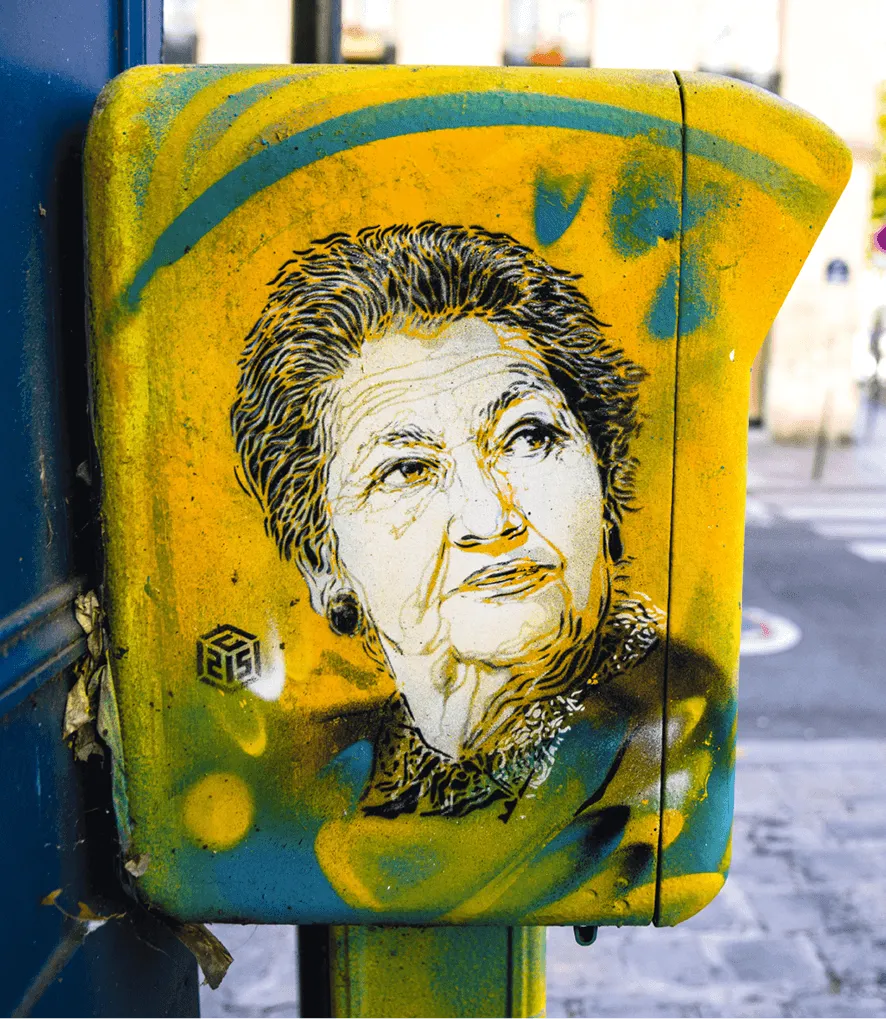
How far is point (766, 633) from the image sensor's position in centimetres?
591

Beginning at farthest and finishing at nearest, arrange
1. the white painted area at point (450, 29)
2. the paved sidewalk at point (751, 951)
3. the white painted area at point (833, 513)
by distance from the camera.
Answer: the white painted area at point (450, 29) → the white painted area at point (833, 513) → the paved sidewalk at point (751, 951)

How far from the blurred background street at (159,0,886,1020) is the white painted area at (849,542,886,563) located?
4 centimetres

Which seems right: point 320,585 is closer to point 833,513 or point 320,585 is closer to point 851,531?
point 851,531

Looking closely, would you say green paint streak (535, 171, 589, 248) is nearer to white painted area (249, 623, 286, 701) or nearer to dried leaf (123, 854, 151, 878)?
white painted area (249, 623, 286, 701)

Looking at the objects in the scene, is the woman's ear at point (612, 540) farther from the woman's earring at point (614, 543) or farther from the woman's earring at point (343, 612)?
the woman's earring at point (343, 612)

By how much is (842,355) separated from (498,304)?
41.0 feet

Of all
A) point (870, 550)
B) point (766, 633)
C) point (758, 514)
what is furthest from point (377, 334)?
point (758, 514)

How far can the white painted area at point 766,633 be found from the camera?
566 centimetres

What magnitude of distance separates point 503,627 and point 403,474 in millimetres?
227

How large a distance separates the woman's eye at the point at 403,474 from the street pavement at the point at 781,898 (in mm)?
1529

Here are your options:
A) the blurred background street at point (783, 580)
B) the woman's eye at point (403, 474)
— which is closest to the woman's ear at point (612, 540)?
the woman's eye at point (403, 474)

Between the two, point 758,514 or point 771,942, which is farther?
point 758,514

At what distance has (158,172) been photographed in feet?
4.01

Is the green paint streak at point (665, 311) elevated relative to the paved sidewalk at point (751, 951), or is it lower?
elevated
